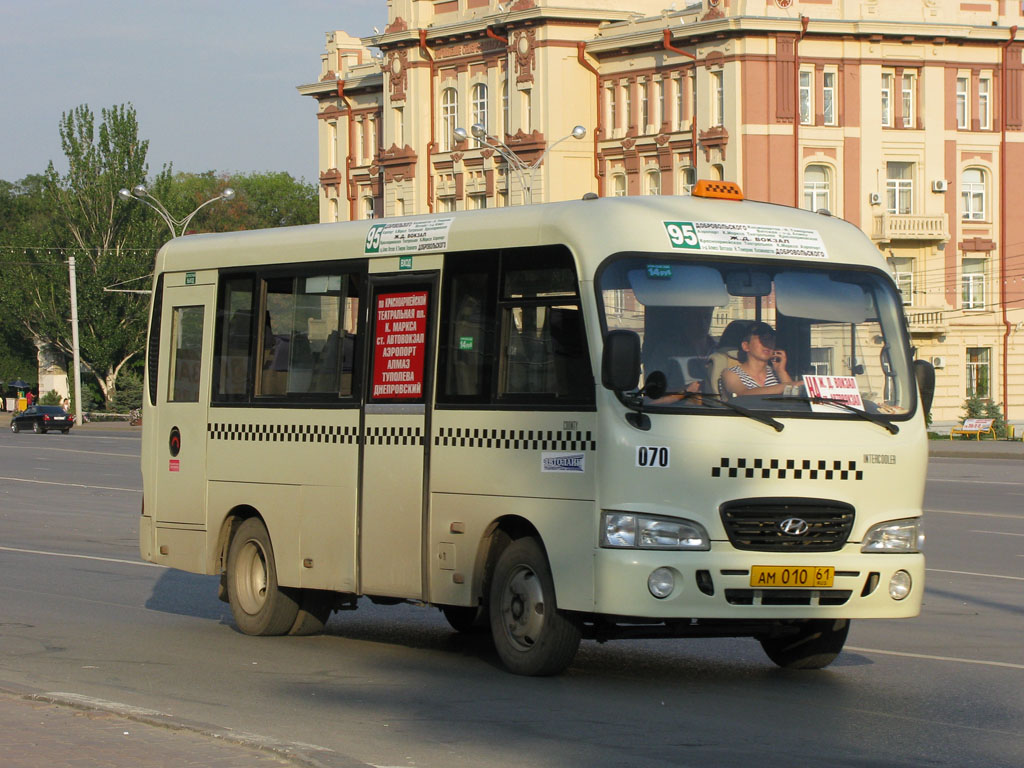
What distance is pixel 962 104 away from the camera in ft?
237

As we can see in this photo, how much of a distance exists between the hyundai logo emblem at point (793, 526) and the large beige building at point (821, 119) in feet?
194

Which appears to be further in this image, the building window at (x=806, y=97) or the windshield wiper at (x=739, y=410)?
the building window at (x=806, y=97)

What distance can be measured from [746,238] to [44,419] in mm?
64552

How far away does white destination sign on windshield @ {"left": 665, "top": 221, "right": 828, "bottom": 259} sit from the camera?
10.3m

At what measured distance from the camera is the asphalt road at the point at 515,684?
825 cm

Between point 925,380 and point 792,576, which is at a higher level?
point 925,380

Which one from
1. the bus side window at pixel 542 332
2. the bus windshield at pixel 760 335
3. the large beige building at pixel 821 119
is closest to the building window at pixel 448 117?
the large beige building at pixel 821 119

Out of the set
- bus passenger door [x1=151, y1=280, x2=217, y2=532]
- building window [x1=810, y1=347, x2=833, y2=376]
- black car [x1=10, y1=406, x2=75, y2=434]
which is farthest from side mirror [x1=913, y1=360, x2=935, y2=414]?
black car [x1=10, y1=406, x2=75, y2=434]

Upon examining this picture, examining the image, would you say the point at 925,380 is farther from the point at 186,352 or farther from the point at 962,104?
Answer: the point at 962,104

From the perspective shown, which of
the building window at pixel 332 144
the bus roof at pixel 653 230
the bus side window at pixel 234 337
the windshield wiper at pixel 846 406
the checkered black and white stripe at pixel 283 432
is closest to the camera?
the windshield wiper at pixel 846 406

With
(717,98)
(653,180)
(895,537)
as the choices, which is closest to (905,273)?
(717,98)

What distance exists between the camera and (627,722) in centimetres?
888

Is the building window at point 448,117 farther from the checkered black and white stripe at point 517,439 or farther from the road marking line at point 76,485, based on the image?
the checkered black and white stripe at point 517,439

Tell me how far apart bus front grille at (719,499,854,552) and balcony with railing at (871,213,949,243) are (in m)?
62.6
